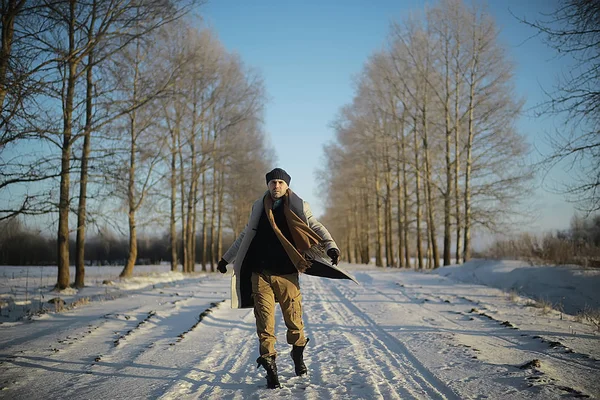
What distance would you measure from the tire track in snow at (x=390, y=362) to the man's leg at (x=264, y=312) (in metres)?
1.09

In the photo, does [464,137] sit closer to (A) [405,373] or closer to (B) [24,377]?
(A) [405,373]

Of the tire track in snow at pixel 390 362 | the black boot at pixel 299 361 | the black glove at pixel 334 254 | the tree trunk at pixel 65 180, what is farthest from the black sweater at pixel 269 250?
the tree trunk at pixel 65 180

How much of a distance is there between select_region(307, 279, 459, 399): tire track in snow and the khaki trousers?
2.87ft

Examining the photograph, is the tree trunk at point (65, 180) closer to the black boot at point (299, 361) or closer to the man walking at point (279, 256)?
the man walking at point (279, 256)

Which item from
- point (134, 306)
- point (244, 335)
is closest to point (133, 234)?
point (134, 306)

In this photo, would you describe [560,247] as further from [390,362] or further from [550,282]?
[390,362]

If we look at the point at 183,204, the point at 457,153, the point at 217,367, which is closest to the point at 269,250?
the point at 217,367

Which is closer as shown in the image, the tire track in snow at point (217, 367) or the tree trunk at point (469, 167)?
the tire track in snow at point (217, 367)

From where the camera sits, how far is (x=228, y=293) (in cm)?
1082

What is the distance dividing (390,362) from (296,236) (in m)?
1.77

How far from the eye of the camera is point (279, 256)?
3.99 meters

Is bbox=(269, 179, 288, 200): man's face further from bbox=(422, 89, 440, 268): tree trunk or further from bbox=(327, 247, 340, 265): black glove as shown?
bbox=(422, 89, 440, 268): tree trunk

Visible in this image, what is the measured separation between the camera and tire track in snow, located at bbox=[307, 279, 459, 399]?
3.35 m

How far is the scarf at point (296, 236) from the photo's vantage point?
390 cm
